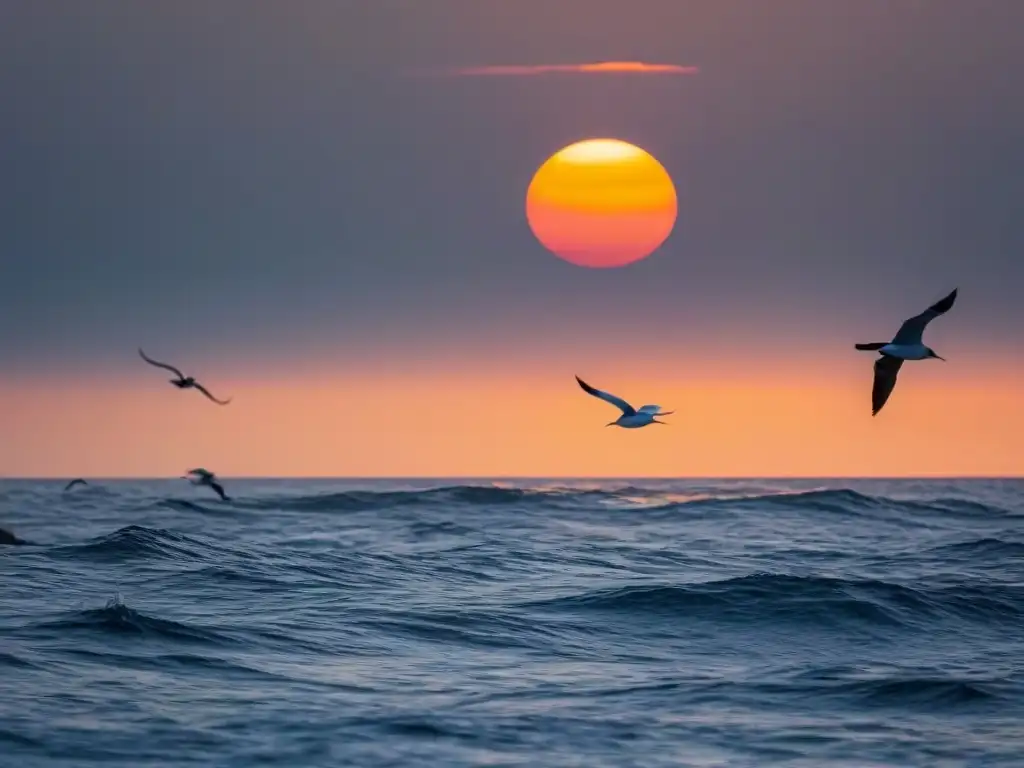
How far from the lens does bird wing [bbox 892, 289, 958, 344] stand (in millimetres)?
22344

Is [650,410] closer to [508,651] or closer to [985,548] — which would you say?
[508,651]

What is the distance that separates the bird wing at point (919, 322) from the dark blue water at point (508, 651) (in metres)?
5.26

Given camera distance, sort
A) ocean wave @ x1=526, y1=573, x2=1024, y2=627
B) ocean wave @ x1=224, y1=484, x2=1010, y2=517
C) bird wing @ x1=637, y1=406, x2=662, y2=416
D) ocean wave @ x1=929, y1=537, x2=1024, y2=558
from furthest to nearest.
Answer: ocean wave @ x1=224, y1=484, x2=1010, y2=517, ocean wave @ x1=929, y1=537, x2=1024, y2=558, ocean wave @ x1=526, y1=573, x2=1024, y2=627, bird wing @ x1=637, y1=406, x2=662, y2=416

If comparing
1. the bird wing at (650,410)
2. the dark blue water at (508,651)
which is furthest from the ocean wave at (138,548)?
the bird wing at (650,410)

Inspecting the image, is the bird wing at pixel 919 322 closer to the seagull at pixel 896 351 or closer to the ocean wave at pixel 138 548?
the seagull at pixel 896 351

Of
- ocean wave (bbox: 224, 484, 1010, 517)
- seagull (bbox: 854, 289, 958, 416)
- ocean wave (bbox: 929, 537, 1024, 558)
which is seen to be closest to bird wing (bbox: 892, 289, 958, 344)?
seagull (bbox: 854, 289, 958, 416)

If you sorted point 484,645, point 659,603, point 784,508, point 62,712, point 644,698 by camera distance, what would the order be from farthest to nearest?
point 784,508, point 659,603, point 484,645, point 644,698, point 62,712

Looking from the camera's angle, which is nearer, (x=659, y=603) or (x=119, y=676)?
(x=119, y=676)

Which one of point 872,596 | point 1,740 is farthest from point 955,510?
point 1,740

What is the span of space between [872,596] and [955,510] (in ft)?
123

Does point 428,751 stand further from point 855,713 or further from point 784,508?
point 784,508

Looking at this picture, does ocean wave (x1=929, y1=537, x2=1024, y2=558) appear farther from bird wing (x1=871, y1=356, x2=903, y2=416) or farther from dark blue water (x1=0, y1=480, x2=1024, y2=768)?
bird wing (x1=871, y1=356, x2=903, y2=416)

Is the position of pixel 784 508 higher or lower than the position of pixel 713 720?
higher

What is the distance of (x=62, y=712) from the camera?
832 inches
